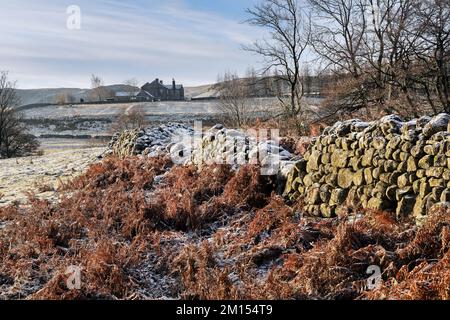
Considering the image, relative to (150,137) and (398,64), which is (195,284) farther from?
→ (398,64)

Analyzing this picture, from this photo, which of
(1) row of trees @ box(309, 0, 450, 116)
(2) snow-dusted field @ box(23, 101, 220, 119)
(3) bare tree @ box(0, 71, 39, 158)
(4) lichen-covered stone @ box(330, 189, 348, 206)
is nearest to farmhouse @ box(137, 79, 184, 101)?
(2) snow-dusted field @ box(23, 101, 220, 119)

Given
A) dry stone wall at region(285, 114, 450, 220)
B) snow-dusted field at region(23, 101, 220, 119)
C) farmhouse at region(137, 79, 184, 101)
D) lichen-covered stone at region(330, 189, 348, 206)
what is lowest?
lichen-covered stone at region(330, 189, 348, 206)

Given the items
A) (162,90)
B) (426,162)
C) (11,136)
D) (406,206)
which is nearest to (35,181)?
(406,206)

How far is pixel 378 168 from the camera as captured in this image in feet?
19.8

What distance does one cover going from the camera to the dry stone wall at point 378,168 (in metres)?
5.33

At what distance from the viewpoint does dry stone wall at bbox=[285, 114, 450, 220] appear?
5.33 meters

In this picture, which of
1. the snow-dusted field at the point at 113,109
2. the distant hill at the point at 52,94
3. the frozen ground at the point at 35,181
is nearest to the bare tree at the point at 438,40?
the frozen ground at the point at 35,181

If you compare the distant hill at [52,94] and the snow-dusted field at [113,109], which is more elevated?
the distant hill at [52,94]

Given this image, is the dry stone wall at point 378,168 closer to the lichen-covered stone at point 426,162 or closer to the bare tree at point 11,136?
the lichen-covered stone at point 426,162

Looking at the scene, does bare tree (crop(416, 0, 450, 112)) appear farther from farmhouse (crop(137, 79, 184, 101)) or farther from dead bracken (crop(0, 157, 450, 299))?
farmhouse (crop(137, 79, 184, 101))

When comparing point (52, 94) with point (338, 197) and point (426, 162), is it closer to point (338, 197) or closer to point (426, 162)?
point (338, 197)

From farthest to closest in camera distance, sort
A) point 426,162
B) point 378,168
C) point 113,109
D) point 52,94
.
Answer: point 52,94
point 113,109
point 378,168
point 426,162

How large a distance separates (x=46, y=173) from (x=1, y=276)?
30.8 feet

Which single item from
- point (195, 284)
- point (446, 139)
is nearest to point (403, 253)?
point (446, 139)
